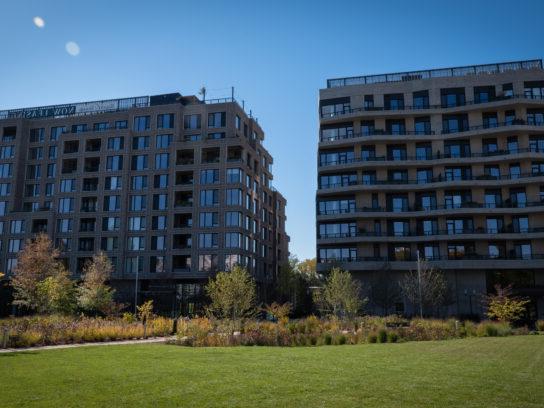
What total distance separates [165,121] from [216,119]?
23.4ft

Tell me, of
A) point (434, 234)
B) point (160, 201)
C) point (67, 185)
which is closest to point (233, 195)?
point (160, 201)

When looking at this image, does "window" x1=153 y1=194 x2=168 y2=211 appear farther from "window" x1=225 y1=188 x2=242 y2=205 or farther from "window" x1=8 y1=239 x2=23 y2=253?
"window" x1=8 y1=239 x2=23 y2=253

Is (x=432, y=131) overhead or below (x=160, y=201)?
overhead

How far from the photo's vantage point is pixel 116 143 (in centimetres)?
7019

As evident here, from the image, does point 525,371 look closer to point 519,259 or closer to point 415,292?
point 415,292

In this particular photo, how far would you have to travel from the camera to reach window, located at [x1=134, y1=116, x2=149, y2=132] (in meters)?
70.4

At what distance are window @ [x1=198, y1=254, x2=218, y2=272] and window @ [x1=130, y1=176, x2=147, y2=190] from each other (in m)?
13.3

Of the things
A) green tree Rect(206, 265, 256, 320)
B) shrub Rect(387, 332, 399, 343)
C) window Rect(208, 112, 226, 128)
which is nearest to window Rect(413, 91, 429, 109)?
window Rect(208, 112, 226, 128)

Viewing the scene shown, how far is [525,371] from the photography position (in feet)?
46.6

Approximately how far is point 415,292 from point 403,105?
26.5 meters

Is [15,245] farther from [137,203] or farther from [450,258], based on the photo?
[450,258]

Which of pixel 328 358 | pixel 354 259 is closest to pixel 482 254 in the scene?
pixel 354 259

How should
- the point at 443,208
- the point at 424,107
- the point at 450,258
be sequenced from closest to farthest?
the point at 450,258 < the point at 443,208 < the point at 424,107

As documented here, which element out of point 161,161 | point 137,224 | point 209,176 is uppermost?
point 161,161
